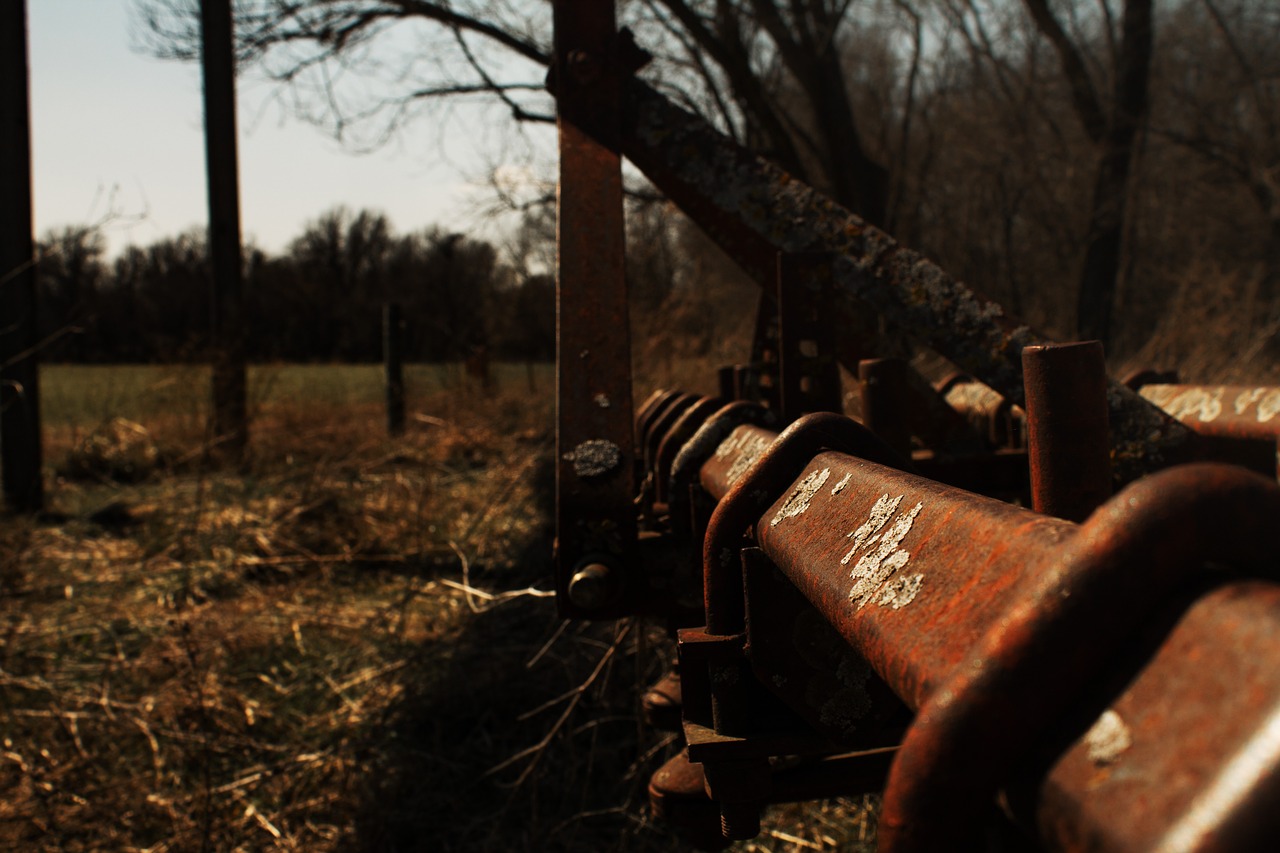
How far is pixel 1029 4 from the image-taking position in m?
13.2

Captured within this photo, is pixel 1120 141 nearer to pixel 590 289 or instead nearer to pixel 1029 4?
pixel 1029 4

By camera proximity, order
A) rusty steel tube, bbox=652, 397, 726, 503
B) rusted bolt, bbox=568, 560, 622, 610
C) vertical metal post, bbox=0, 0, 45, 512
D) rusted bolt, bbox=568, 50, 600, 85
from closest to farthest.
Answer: rusted bolt, bbox=568, 560, 622, 610 < rusted bolt, bbox=568, 50, 600, 85 < rusty steel tube, bbox=652, 397, 726, 503 < vertical metal post, bbox=0, 0, 45, 512

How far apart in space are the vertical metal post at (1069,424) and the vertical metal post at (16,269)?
8959mm

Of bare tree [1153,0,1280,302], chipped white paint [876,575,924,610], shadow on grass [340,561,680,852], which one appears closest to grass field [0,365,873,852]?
shadow on grass [340,561,680,852]

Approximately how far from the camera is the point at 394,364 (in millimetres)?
10648

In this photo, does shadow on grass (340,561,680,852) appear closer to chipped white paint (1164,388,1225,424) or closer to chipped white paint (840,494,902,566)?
chipped white paint (1164,388,1225,424)

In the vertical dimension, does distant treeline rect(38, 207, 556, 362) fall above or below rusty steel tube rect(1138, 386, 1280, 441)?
above

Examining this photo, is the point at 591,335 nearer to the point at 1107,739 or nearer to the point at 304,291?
the point at 1107,739

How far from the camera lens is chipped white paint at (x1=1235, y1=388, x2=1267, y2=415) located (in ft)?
6.97

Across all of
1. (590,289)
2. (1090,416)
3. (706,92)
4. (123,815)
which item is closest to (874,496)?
(1090,416)

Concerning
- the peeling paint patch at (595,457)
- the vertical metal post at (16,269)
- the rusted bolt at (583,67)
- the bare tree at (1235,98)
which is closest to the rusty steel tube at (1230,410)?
the peeling paint patch at (595,457)

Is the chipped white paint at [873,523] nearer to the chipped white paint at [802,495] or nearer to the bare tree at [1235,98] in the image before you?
the chipped white paint at [802,495]

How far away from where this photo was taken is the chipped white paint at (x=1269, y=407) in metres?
2.04

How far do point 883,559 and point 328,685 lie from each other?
4.13 metres
